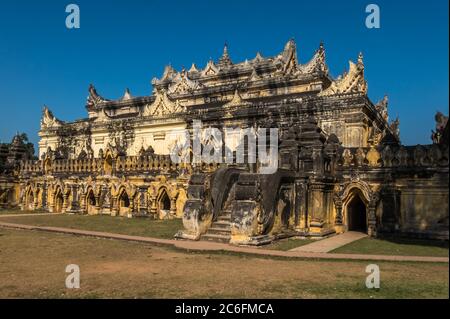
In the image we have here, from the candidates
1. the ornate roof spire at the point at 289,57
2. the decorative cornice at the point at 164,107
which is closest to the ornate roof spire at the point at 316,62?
the ornate roof spire at the point at 289,57

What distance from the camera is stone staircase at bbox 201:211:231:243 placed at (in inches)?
662

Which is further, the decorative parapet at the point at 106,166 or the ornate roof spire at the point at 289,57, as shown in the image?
the ornate roof spire at the point at 289,57

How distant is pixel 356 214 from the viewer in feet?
72.1

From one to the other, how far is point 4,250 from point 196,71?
115 feet

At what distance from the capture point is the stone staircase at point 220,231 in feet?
55.2

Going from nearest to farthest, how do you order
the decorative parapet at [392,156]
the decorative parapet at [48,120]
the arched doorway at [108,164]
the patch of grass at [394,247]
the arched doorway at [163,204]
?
the patch of grass at [394,247]
the decorative parapet at [392,156]
the arched doorway at [163,204]
the arched doorway at [108,164]
the decorative parapet at [48,120]

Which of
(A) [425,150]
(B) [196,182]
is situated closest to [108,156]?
(B) [196,182]

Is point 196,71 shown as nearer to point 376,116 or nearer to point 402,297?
point 376,116

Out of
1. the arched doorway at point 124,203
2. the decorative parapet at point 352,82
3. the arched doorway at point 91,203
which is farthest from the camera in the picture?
the arched doorway at point 91,203

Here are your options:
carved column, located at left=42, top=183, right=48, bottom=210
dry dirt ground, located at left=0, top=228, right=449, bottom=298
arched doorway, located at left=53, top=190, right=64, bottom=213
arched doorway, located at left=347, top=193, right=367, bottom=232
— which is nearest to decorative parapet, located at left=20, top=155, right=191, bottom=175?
carved column, located at left=42, top=183, right=48, bottom=210

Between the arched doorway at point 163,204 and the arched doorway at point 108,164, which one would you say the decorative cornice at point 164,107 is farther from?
the arched doorway at point 163,204

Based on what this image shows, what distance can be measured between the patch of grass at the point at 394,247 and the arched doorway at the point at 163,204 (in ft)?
47.3

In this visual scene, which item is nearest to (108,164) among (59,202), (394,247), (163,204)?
(163,204)

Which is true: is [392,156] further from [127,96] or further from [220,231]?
[127,96]
